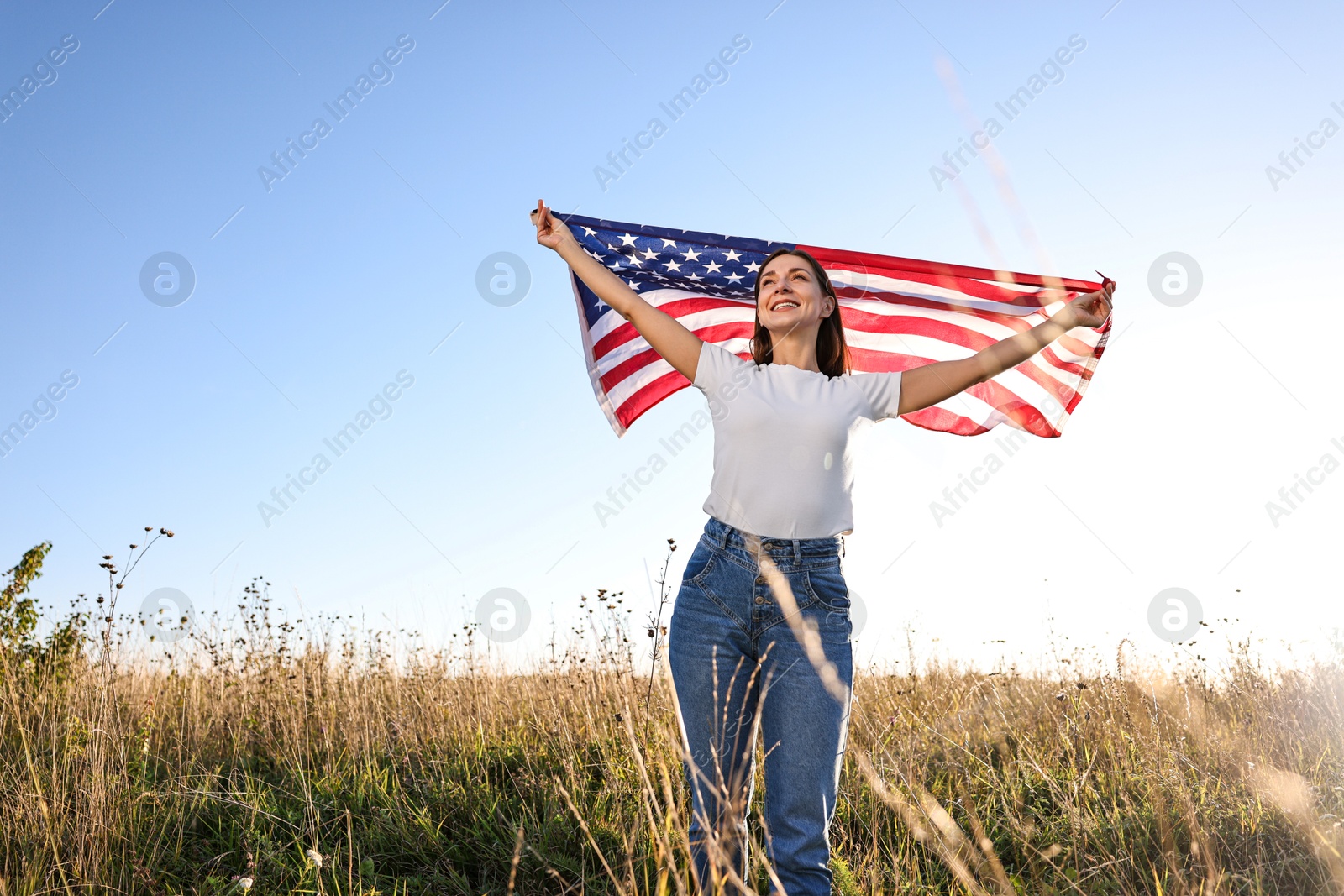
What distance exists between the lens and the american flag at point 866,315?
4.55 metres

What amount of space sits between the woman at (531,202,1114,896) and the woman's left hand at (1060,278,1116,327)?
0.57 m

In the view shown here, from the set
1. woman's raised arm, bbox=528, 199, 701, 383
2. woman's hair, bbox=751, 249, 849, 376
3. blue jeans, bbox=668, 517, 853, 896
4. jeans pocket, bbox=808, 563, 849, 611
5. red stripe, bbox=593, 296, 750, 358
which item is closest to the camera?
blue jeans, bbox=668, 517, 853, 896

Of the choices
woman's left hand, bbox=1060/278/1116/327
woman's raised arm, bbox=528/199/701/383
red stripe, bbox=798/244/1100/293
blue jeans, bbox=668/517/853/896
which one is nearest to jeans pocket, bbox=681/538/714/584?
blue jeans, bbox=668/517/853/896

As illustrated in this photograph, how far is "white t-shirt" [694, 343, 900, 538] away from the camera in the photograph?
2490 millimetres

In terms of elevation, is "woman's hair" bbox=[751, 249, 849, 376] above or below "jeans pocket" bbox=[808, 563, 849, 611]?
above

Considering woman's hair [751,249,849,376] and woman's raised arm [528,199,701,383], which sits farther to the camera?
woman's hair [751,249,849,376]

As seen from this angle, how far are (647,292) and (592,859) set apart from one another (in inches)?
117

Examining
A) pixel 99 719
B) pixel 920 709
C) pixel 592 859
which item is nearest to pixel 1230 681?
pixel 920 709

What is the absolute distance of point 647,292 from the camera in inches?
187

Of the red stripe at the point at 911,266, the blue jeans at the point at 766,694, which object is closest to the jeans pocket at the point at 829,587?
the blue jeans at the point at 766,694

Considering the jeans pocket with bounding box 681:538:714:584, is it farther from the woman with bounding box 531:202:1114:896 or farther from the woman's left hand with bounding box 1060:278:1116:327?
the woman's left hand with bounding box 1060:278:1116:327

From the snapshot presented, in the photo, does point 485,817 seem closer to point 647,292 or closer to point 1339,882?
point 647,292

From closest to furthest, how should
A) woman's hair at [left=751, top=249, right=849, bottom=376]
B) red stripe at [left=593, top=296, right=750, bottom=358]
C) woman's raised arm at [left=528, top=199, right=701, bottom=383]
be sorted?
woman's raised arm at [left=528, top=199, right=701, bottom=383], woman's hair at [left=751, top=249, right=849, bottom=376], red stripe at [left=593, top=296, right=750, bottom=358]

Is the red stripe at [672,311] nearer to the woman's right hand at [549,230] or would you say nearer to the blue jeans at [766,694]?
the woman's right hand at [549,230]
